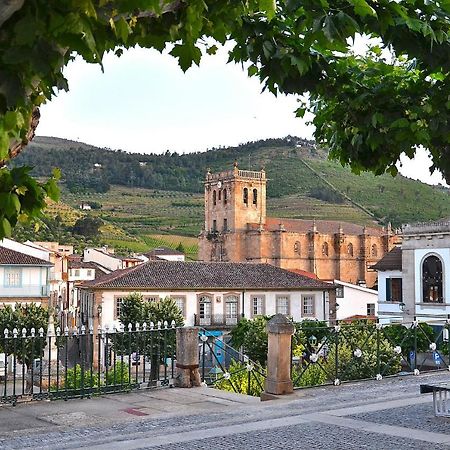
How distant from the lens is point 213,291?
1873 inches

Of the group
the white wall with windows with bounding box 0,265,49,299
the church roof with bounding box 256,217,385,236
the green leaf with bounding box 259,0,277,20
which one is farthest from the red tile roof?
the church roof with bounding box 256,217,385,236

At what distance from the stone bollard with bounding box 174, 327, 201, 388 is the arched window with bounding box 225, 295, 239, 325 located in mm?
34989

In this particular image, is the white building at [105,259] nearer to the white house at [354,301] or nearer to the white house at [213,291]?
the white house at [213,291]

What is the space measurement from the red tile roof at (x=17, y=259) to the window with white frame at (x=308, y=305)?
18.4 meters

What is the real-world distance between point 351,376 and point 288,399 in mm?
4568

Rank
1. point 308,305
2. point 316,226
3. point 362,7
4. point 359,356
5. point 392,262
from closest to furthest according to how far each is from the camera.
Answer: point 362,7 → point 359,356 → point 392,262 → point 308,305 → point 316,226

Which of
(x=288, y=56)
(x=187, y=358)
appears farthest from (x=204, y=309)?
(x=288, y=56)

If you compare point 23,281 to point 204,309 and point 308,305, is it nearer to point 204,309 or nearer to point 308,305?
point 204,309

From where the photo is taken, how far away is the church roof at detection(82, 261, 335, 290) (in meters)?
45.0

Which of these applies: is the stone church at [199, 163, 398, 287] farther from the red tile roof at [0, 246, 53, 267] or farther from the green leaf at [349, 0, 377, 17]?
the green leaf at [349, 0, 377, 17]

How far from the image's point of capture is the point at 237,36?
219 inches

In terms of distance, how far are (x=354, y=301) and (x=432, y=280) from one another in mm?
18839

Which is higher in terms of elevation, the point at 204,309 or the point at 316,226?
the point at 316,226

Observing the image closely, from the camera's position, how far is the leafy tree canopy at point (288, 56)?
9.07 feet
